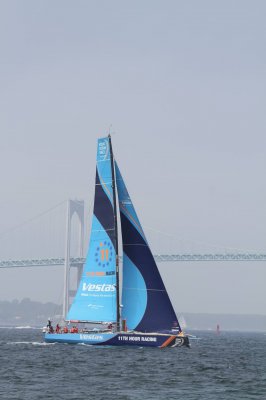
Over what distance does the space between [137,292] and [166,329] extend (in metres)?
1.63

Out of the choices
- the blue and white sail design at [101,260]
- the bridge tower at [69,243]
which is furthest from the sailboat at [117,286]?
the bridge tower at [69,243]

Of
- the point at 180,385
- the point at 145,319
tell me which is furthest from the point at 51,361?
the point at 180,385

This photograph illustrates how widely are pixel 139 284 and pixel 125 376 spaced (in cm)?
849

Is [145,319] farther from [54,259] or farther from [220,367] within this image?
[54,259]

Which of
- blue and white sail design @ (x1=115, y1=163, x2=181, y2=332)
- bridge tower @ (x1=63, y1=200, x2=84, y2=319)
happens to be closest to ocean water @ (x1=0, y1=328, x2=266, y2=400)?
blue and white sail design @ (x1=115, y1=163, x2=181, y2=332)

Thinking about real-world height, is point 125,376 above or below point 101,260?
below

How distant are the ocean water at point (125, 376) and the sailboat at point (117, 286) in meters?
0.65

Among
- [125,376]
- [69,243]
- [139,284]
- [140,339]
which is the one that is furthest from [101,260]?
[69,243]

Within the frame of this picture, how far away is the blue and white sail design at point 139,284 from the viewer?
28.2 m

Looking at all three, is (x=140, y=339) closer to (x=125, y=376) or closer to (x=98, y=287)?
(x=98, y=287)

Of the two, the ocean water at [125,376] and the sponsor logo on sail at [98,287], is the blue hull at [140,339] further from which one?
the sponsor logo on sail at [98,287]

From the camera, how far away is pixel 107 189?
29.7 meters

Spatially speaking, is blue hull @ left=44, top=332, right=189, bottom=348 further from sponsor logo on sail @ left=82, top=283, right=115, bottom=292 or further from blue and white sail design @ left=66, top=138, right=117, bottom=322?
sponsor logo on sail @ left=82, top=283, right=115, bottom=292

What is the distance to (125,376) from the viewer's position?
2022 cm
